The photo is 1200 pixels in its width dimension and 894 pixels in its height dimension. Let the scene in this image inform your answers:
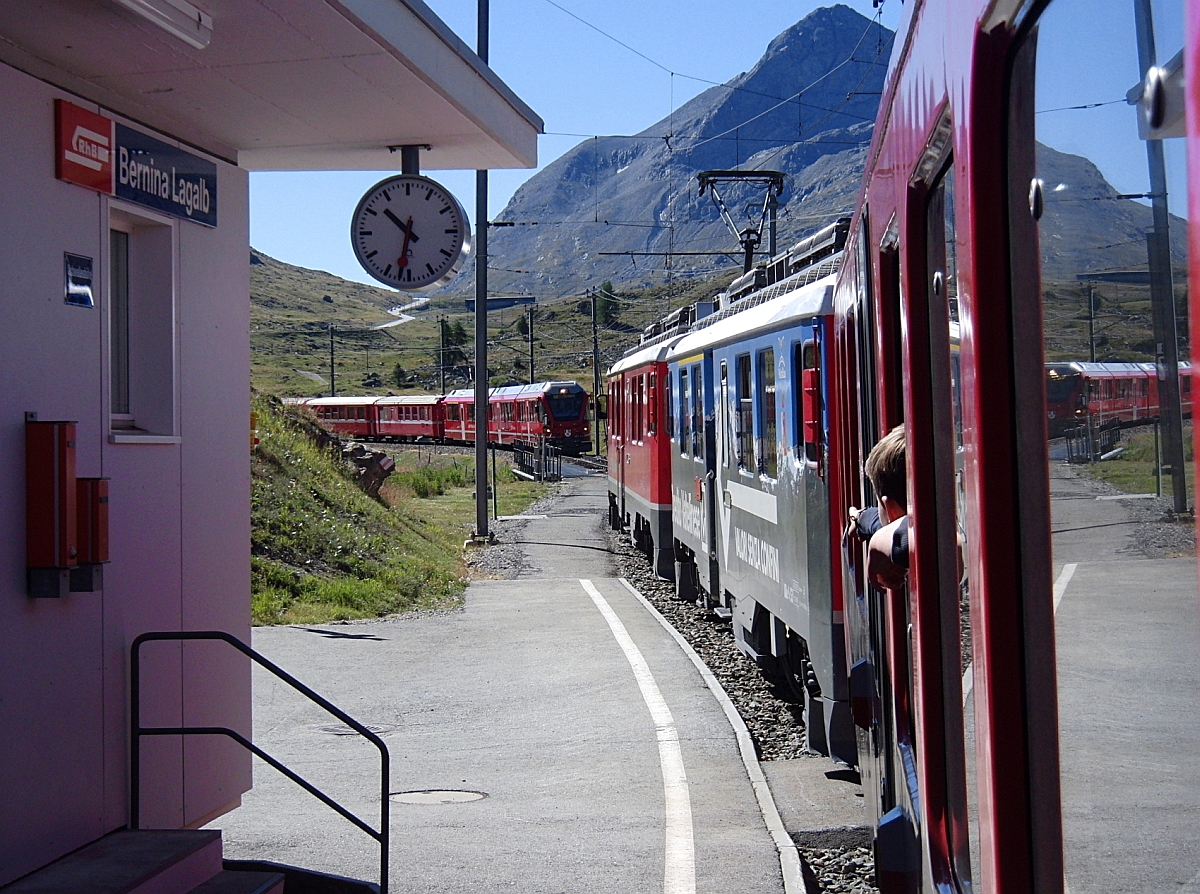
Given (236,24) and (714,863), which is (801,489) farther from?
(236,24)

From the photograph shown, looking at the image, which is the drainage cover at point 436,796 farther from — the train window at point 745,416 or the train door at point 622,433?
the train door at point 622,433

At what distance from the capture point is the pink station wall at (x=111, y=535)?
16.2 ft

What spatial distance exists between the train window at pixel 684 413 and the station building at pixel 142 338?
23.9ft

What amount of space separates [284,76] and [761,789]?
4824mm

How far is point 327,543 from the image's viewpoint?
62.7ft

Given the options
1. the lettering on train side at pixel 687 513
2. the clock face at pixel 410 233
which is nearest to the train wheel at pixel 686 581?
the lettering on train side at pixel 687 513

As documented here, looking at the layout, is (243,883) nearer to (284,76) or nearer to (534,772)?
(284,76)

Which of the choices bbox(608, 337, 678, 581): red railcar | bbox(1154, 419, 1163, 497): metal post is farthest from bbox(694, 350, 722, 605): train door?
bbox(1154, 419, 1163, 497): metal post

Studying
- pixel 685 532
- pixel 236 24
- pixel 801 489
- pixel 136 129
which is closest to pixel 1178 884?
pixel 236 24

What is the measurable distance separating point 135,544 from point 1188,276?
524cm

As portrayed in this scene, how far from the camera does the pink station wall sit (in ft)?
16.2

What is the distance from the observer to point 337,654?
13.4m

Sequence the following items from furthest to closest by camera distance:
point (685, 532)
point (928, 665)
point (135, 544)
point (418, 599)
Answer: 1. point (418, 599)
2. point (685, 532)
3. point (135, 544)
4. point (928, 665)

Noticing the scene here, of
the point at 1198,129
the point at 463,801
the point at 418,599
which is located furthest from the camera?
the point at 418,599
